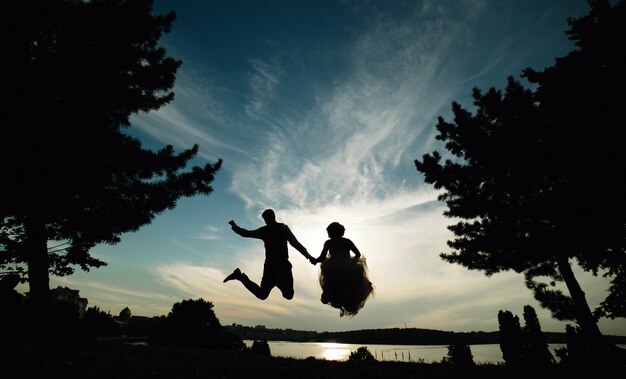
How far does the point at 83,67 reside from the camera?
33.0 ft

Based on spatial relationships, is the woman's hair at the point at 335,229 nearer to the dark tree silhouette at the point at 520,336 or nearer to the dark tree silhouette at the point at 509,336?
the dark tree silhouette at the point at 520,336

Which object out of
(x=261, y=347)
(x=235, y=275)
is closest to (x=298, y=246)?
(x=235, y=275)

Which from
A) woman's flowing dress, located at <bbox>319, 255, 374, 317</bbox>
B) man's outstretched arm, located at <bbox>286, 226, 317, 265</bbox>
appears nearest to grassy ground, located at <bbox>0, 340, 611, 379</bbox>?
woman's flowing dress, located at <bbox>319, 255, 374, 317</bbox>

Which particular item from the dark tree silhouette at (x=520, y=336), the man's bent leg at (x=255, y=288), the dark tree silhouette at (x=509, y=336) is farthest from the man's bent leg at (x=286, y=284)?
the dark tree silhouette at (x=509, y=336)

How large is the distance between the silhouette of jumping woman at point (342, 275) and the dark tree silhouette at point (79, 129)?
25.1ft

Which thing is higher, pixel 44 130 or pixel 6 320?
pixel 44 130

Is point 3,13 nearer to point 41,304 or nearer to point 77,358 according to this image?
point 41,304

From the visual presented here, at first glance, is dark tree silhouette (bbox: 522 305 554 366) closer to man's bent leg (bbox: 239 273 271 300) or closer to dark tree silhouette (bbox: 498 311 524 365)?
dark tree silhouette (bbox: 498 311 524 365)

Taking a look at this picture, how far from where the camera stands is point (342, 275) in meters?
5.87

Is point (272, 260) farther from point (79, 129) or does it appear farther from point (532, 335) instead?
point (532, 335)

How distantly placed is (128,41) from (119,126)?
3.01 meters

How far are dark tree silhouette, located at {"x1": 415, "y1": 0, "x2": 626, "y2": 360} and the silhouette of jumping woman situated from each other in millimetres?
7748

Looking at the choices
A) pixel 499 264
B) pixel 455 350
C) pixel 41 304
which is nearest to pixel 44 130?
pixel 41 304

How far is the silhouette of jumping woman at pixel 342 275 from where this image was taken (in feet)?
19.4
